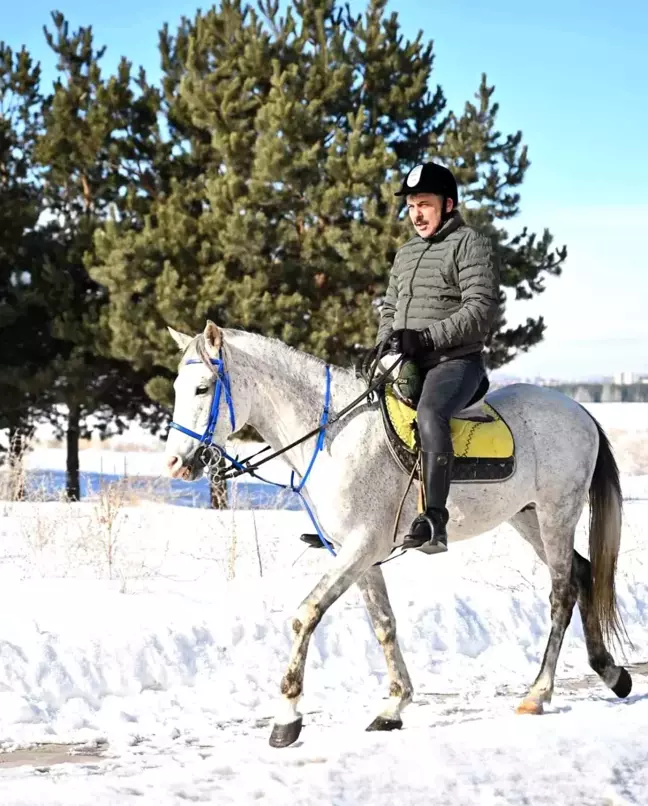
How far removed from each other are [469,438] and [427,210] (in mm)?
1394

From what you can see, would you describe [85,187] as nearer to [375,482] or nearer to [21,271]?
[21,271]

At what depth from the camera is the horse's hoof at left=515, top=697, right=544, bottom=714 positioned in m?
5.97

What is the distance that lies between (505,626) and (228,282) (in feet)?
38.4

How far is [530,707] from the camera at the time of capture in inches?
235

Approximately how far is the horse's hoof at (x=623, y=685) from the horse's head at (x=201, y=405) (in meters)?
2.97

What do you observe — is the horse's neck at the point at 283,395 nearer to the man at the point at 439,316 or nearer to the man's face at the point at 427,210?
the man at the point at 439,316

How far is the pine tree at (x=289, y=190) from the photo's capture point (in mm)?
18609

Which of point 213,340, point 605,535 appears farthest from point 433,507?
point 605,535

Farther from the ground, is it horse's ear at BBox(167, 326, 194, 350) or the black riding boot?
horse's ear at BBox(167, 326, 194, 350)

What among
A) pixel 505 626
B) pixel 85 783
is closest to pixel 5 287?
pixel 505 626

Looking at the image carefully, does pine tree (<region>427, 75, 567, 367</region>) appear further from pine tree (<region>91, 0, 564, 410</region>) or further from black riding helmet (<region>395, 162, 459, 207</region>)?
black riding helmet (<region>395, 162, 459, 207</region>)

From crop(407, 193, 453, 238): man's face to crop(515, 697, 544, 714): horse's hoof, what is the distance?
112 inches

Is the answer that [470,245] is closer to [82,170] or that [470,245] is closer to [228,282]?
[228,282]

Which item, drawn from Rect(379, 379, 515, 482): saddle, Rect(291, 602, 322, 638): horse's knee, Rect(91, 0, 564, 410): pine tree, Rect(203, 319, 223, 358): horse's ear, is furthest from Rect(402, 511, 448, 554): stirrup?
Rect(91, 0, 564, 410): pine tree
